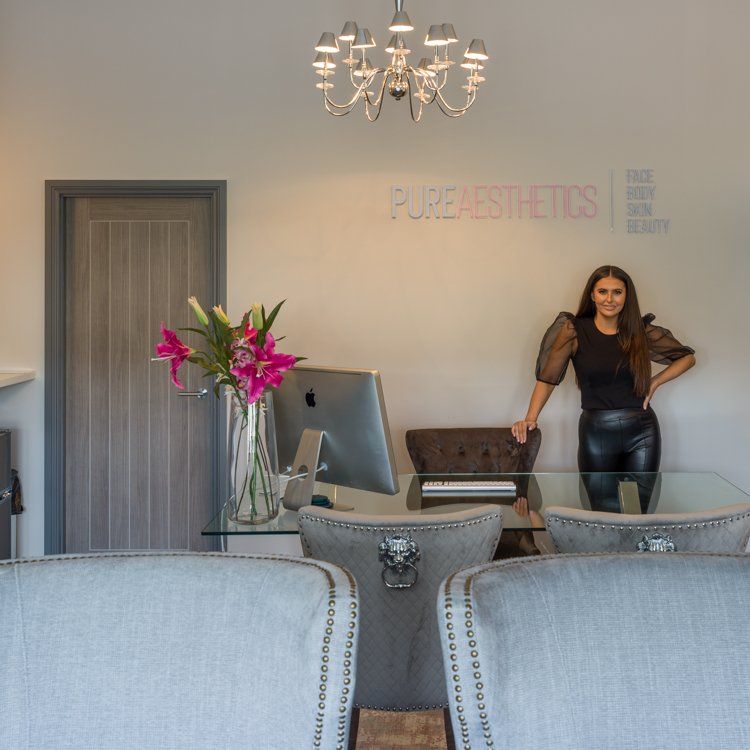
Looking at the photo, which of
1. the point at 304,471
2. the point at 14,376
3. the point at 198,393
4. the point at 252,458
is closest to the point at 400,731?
the point at 304,471

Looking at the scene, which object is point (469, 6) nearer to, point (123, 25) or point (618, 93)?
point (618, 93)

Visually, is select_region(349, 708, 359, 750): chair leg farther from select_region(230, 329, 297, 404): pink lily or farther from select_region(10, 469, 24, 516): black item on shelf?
select_region(10, 469, 24, 516): black item on shelf

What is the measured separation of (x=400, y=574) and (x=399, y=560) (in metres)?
0.04

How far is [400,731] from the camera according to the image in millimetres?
2801

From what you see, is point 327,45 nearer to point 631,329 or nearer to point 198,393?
point 631,329

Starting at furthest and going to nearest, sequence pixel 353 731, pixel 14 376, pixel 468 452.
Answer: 1. pixel 14 376
2. pixel 468 452
3. pixel 353 731

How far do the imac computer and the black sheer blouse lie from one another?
1705mm

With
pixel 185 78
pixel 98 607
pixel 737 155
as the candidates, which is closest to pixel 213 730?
pixel 98 607

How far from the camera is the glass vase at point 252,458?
250 centimetres

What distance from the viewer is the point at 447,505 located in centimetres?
265

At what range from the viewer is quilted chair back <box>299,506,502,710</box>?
6.45 feet

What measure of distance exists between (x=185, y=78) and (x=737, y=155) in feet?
9.60

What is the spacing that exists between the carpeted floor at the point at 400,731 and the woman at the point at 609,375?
1432mm

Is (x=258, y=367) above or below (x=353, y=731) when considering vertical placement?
above
